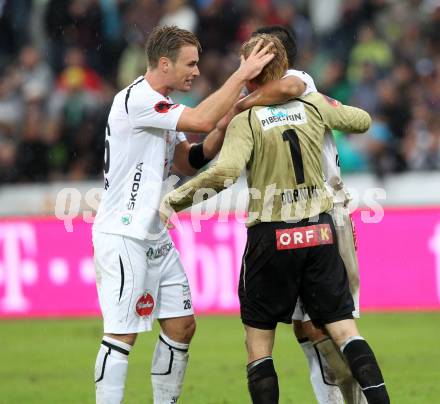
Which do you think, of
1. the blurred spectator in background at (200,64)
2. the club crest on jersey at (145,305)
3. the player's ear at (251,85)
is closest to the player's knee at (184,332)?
the club crest on jersey at (145,305)

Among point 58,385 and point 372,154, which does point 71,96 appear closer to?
point 372,154

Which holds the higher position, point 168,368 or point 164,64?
point 164,64

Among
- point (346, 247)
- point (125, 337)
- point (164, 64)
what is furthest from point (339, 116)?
point (125, 337)

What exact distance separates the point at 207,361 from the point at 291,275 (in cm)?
418

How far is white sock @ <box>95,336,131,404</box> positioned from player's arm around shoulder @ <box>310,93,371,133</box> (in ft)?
6.01

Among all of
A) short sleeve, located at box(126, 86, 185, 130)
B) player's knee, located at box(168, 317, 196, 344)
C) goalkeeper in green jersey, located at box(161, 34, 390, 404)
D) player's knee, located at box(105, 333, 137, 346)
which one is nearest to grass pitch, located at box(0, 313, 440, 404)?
→ player's knee, located at box(168, 317, 196, 344)

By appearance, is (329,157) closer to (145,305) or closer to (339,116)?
(339,116)

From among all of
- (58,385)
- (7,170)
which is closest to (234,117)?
(58,385)

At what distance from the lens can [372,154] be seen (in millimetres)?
14320

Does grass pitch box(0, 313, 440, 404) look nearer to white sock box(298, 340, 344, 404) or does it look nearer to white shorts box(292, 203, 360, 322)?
white sock box(298, 340, 344, 404)

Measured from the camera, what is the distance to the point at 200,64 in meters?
15.5

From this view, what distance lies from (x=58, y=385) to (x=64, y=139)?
7.03 m

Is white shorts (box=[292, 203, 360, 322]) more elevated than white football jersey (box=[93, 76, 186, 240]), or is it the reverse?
white football jersey (box=[93, 76, 186, 240])

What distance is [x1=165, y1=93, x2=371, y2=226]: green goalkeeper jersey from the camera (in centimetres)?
582
